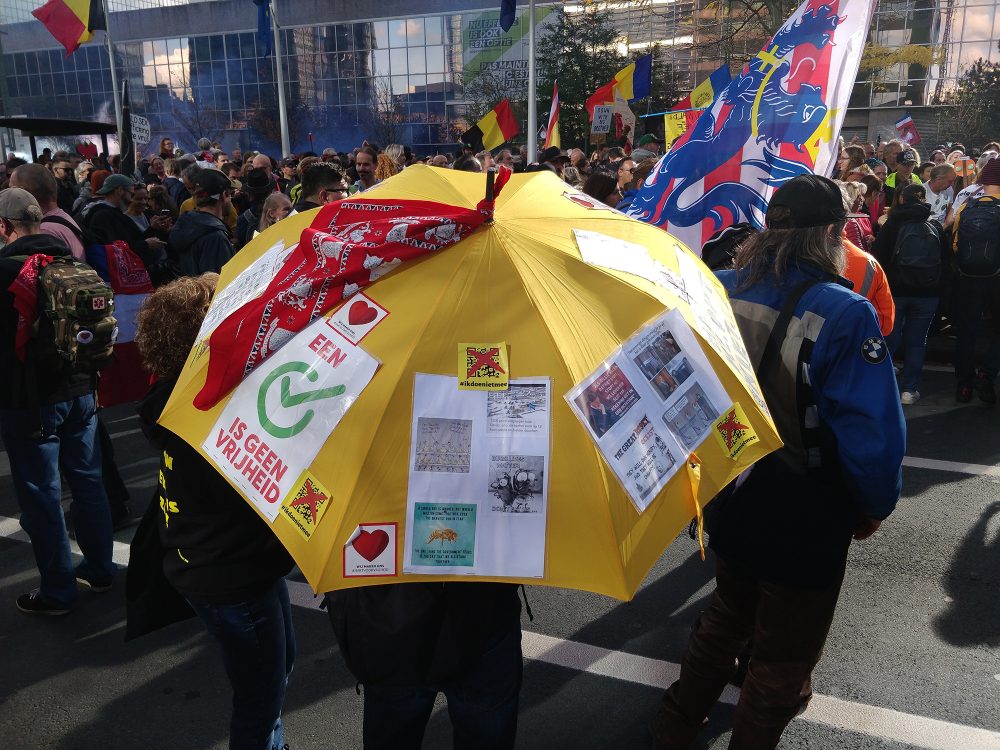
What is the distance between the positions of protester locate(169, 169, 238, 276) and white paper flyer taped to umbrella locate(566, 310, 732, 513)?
16.1 ft

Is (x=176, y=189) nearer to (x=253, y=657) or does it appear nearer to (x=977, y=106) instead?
(x=253, y=657)

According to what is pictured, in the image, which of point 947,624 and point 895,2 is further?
point 895,2

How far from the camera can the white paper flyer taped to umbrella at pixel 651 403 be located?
1.46 meters

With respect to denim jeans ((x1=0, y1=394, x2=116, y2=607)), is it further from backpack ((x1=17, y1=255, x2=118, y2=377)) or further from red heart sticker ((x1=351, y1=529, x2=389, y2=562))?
red heart sticker ((x1=351, y1=529, x2=389, y2=562))

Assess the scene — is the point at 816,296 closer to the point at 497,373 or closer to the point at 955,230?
the point at 497,373

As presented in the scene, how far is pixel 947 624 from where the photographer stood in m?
3.80

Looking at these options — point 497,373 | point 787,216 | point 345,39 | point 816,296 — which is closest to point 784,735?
point 816,296

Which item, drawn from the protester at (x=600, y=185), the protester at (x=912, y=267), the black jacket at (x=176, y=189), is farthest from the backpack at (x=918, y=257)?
the black jacket at (x=176, y=189)

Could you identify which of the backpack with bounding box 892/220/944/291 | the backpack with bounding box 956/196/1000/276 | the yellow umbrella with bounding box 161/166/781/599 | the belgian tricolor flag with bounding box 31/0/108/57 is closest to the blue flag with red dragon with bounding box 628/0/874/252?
the yellow umbrella with bounding box 161/166/781/599

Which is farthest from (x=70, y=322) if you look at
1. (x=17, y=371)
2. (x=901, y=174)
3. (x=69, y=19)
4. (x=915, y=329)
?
(x=69, y=19)

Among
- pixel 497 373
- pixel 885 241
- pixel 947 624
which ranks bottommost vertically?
pixel 947 624

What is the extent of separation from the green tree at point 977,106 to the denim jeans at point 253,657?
38.7 m

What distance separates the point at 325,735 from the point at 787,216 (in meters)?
2.50

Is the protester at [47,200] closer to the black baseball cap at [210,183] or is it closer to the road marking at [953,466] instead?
the black baseball cap at [210,183]
